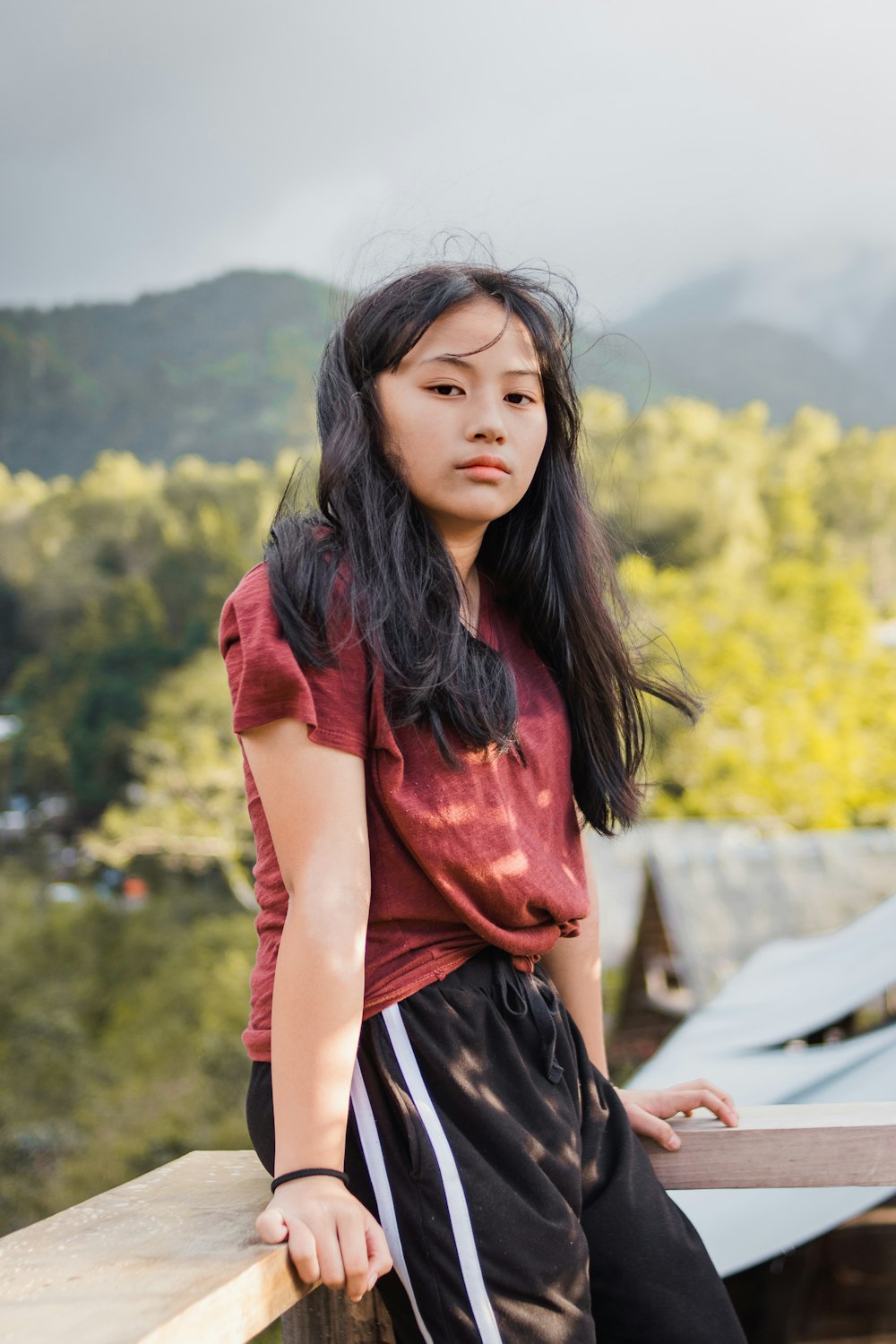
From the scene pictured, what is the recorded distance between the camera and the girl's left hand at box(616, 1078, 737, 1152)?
1.05 meters

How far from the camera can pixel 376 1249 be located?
2.64 ft

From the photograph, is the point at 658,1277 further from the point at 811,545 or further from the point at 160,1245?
the point at 811,545

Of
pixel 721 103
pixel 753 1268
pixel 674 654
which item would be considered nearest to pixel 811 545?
pixel 721 103

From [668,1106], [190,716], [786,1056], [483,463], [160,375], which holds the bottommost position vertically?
[190,716]

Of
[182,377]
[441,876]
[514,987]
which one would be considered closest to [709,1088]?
[514,987]

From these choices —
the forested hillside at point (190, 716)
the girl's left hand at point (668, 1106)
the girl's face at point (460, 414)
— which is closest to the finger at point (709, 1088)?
the girl's left hand at point (668, 1106)

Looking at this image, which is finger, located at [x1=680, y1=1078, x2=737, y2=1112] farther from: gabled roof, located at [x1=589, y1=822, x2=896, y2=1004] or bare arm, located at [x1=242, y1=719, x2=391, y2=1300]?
gabled roof, located at [x1=589, y1=822, x2=896, y2=1004]

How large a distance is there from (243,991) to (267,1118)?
1645 cm

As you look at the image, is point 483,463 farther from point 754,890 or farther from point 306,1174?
point 754,890

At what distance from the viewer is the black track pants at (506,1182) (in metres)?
0.85

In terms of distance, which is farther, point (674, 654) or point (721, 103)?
point (721, 103)

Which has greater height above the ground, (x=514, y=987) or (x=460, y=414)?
(x=460, y=414)

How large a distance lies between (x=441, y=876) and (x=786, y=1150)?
37 cm

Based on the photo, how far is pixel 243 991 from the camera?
16.7 m
